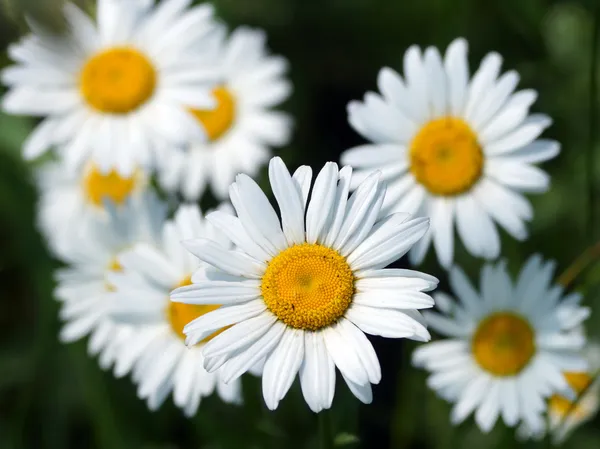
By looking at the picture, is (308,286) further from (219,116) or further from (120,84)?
(219,116)

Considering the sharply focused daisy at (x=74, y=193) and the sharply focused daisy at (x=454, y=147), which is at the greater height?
the sharply focused daisy at (x=74, y=193)

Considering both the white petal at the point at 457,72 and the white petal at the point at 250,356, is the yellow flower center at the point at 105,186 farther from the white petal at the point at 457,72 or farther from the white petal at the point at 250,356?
the white petal at the point at 250,356

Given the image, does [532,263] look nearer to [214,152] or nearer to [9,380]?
[214,152]

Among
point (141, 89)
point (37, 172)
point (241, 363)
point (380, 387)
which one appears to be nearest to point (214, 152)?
point (141, 89)

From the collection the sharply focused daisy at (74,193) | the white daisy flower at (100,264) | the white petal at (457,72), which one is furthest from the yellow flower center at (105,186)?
the white petal at (457,72)

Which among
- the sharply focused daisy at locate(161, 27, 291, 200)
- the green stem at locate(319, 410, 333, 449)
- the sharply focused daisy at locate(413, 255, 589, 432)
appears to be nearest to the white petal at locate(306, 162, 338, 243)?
the green stem at locate(319, 410, 333, 449)

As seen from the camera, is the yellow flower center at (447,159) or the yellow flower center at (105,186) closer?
the yellow flower center at (447,159)

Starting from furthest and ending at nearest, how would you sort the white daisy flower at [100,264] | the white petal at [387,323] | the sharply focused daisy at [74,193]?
1. the sharply focused daisy at [74,193]
2. the white daisy flower at [100,264]
3. the white petal at [387,323]

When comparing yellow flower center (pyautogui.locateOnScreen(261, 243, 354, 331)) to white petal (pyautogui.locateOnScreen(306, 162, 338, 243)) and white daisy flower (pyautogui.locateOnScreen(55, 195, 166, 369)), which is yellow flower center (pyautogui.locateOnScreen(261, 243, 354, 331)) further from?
white daisy flower (pyautogui.locateOnScreen(55, 195, 166, 369))
